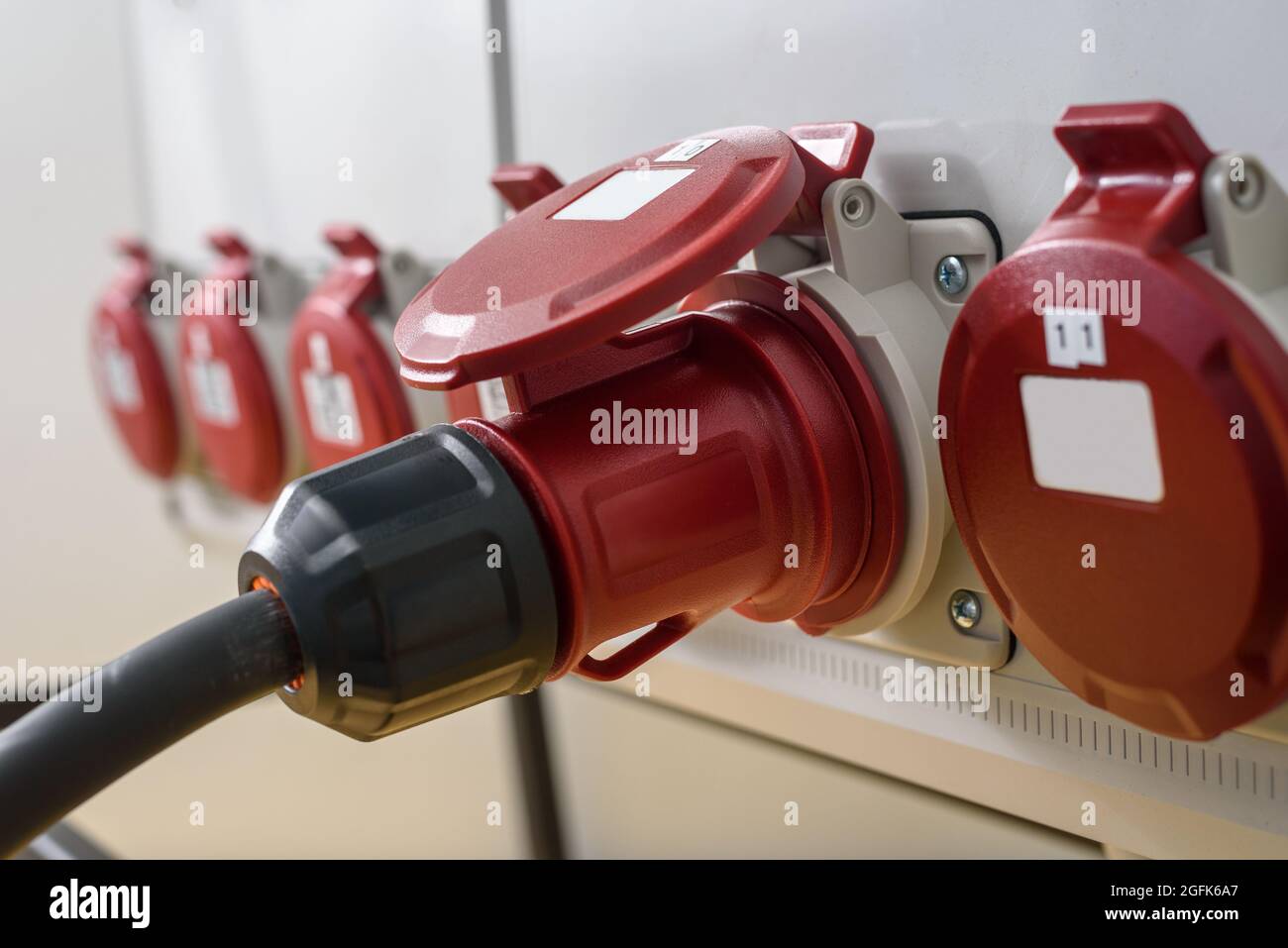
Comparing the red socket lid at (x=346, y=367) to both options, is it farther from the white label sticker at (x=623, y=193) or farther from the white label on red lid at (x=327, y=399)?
the white label sticker at (x=623, y=193)

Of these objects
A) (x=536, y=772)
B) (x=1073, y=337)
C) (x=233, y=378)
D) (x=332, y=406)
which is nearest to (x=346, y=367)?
(x=332, y=406)

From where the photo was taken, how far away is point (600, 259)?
42 centimetres

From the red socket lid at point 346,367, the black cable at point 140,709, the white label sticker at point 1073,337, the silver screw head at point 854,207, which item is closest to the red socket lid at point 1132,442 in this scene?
the white label sticker at point 1073,337

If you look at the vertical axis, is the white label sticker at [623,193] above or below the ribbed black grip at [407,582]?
above

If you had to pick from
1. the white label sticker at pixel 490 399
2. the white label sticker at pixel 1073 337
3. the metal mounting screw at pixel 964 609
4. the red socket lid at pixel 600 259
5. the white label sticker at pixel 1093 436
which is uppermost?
the red socket lid at pixel 600 259

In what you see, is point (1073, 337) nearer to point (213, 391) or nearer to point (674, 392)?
point (674, 392)

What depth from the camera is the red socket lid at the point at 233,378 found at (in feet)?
3.16

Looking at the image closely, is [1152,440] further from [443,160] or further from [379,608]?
[443,160]

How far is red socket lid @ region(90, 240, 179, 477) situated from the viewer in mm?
1122

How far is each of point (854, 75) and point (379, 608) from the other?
0.35 meters

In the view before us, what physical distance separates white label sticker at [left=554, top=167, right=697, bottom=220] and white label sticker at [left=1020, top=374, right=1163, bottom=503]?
6.0 inches

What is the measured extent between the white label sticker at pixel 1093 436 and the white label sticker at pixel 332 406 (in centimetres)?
52

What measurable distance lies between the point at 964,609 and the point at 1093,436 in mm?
170

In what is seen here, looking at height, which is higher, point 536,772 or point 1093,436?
point 1093,436
